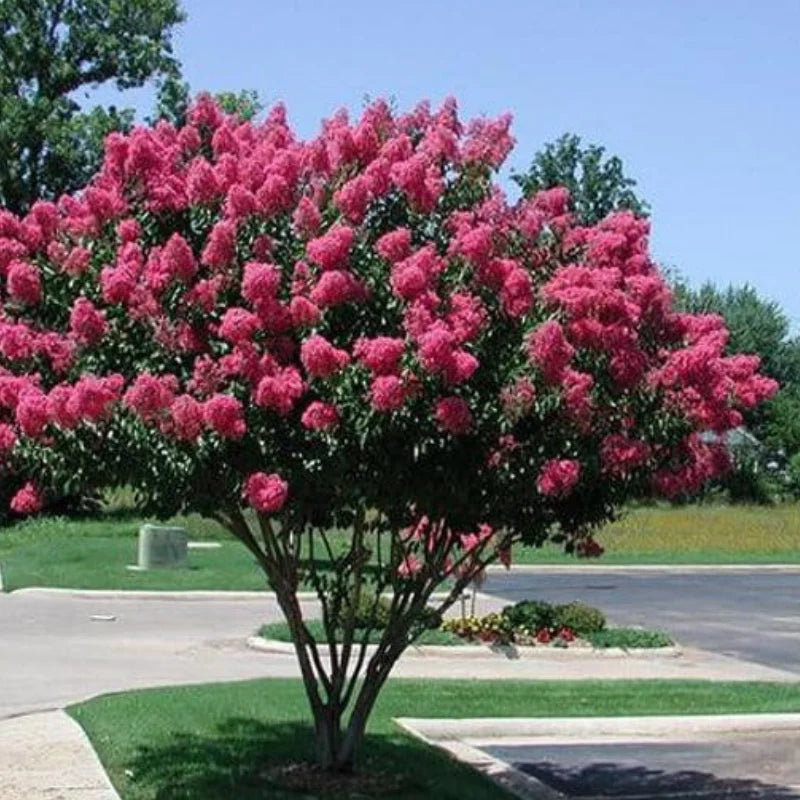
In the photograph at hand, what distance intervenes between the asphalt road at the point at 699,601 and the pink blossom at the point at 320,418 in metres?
10.9

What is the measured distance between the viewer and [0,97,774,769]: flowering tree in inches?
317

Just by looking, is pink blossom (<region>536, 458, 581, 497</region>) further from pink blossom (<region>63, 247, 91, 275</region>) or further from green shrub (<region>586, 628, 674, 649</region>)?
green shrub (<region>586, 628, 674, 649</region>)

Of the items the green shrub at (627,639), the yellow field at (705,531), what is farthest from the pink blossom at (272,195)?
the yellow field at (705,531)

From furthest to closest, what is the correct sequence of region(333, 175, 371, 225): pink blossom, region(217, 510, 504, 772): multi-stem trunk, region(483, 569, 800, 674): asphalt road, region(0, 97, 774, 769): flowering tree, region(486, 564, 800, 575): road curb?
region(486, 564, 800, 575): road curb
region(483, 569, 800, 674): asphalt road
region(217, 510, 504, 772): multi-stem trunk
region(333, 175, 371, 225): pink blossom
region(0, 97, 774, 769): flowering tree

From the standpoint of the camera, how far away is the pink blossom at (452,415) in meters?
7.93

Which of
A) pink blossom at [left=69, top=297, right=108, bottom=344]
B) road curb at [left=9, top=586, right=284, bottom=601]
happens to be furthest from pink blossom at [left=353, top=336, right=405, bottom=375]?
road curb at [left=9, top=586, right=284, bottom=601]

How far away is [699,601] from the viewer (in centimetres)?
2644

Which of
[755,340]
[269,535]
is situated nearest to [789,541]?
[755,340]

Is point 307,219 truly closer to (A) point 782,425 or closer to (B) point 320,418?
(B) point 320,418

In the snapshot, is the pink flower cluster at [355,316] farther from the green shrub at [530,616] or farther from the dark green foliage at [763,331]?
the dark green foliage at [763,331]

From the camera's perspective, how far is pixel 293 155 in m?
8.88

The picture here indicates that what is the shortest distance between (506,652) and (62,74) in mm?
35367

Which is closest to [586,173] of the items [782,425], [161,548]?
[782,425]

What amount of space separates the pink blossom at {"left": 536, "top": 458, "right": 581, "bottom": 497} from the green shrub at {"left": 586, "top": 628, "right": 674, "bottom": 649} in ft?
33.6
